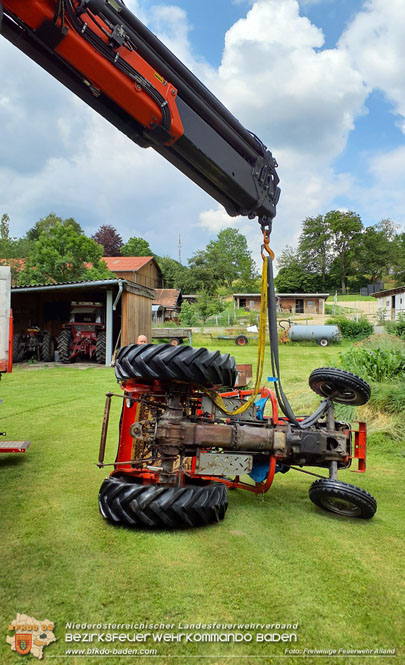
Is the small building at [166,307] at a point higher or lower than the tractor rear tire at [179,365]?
higher

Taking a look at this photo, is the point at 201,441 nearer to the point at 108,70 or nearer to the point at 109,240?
the point at 108,70

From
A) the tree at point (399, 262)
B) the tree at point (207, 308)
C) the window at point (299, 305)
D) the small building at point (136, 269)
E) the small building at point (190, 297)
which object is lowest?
the tree at point (207, 308)

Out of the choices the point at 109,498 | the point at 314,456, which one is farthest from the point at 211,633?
the point at 314,456

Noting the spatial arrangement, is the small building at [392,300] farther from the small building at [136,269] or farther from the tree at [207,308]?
the small building at [136,269]

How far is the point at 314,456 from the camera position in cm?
355

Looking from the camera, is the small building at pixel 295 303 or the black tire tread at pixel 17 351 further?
the small building at pixel 295 303

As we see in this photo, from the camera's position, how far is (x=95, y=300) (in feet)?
63.6

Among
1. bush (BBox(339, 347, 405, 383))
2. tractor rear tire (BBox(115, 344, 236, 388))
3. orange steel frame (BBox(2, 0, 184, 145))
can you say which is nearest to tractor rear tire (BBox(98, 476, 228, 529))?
tractor rear tire (BBox(115, 344, 236, 388))

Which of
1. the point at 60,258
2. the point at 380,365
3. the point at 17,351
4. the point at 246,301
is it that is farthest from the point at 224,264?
the point at 380,365

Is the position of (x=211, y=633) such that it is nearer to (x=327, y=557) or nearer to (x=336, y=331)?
(x=327, y=557)

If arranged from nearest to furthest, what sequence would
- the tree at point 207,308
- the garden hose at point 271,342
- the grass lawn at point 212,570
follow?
the grass lawn at point 212,570 → the garden hose at point 271,342 → the tree at point 207,308

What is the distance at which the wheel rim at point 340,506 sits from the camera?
11.3 feet

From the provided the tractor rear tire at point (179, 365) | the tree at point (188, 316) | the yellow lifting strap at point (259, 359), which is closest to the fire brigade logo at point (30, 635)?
the tractor rear tire at point (179, 365)

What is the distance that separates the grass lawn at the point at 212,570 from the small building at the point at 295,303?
42933mm
